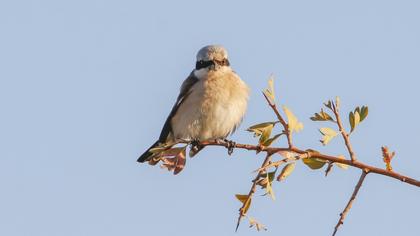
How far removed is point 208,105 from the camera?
6.95 meters

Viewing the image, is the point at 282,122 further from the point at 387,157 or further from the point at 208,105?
the point at 208,105

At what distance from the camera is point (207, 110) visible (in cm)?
694

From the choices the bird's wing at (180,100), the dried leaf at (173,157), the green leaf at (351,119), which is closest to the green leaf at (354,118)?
the green leaf at (351,119)

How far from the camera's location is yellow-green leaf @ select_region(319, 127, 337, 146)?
2.55 meters

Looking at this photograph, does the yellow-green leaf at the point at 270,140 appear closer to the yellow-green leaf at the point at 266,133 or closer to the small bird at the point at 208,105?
the yellow-green leaf at the point at 266,133

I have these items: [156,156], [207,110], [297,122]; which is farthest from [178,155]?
[207,110]

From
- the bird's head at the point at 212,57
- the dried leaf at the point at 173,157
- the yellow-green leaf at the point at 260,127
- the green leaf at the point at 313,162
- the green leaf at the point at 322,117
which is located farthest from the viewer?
the bird's head at the point at 212,57

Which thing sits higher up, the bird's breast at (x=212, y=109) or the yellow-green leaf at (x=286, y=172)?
the yellow-green leaf at (x=286, y=172)

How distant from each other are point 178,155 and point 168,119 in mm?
4325

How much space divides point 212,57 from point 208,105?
2.60 ft

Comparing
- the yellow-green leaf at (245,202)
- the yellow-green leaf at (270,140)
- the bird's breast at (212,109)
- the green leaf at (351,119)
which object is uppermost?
the green leaf at (351,119)

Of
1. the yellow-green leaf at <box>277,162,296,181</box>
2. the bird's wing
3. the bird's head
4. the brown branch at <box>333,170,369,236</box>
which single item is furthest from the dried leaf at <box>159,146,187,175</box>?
the bird's head

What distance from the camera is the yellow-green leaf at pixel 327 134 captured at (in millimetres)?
2549

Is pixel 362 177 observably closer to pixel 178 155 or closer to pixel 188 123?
pixel 178 155
